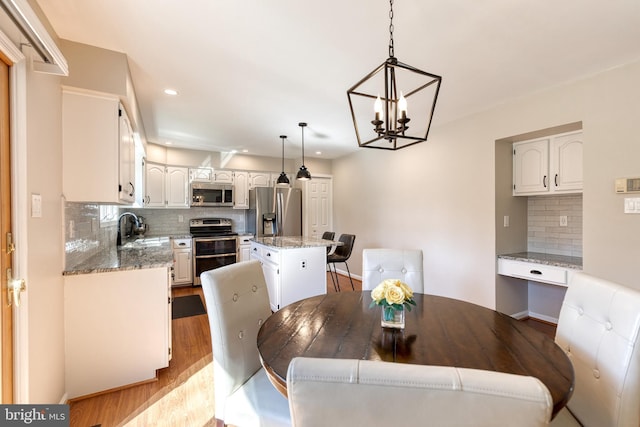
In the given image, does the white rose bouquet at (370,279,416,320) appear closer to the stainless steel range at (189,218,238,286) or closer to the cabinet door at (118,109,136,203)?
the cabinet door at (118,109,136,203)

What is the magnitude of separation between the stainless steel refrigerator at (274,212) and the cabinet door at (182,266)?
1236 millimetres

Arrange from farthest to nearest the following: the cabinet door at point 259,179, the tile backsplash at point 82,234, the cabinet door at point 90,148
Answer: the cabinet door at point 259,179
the tile backsplash at point 82,234
the cabinet door at point 90,148

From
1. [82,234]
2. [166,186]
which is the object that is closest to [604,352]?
[82,234]

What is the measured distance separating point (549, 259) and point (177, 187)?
5418mm

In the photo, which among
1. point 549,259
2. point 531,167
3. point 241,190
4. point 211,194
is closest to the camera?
point 549,259

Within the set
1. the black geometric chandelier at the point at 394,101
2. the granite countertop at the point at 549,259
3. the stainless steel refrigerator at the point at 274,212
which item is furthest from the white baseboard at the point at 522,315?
the stainless steel refrigerator at the point at 274,212

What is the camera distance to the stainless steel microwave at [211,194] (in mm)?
5102

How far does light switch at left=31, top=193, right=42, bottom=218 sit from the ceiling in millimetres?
1127

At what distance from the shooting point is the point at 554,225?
3.33m

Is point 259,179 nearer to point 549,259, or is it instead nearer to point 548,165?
point 548,165

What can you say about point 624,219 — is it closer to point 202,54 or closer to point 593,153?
point 593,153

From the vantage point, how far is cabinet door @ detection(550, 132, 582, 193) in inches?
111

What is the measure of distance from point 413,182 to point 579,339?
3.18 metres

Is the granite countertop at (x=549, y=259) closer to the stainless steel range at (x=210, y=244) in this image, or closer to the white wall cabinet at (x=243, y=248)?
the white wall cabinet at (x=243, y=248)
